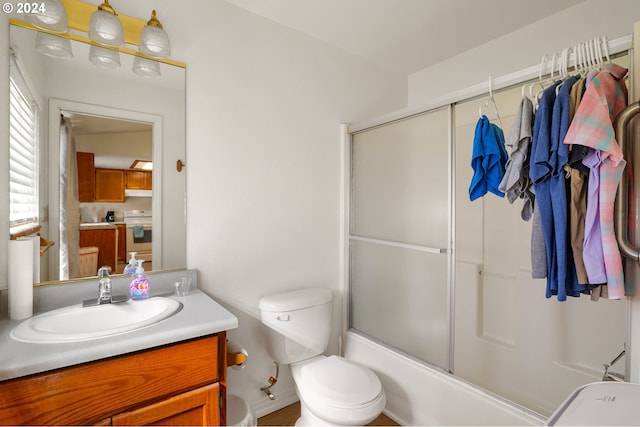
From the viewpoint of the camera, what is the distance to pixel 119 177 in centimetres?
157

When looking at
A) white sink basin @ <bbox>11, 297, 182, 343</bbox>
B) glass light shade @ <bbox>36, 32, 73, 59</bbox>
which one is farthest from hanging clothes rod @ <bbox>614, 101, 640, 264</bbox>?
glass light shade @ <bbox>36, 32, 73, 59</bbox>

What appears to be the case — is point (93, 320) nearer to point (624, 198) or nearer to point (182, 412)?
point (182, 412)

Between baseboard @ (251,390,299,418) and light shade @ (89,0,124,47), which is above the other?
light shade @ (89,0,124,47)

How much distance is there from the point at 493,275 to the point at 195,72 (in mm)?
2271

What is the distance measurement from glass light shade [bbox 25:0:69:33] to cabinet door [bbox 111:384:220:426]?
4.92ft

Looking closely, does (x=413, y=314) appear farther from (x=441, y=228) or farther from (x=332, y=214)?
(x=332, y=214)

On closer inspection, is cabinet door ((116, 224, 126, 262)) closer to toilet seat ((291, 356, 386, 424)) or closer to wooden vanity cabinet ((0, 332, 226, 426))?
wooden vanity cabinet ((0, 332, 226, 426))

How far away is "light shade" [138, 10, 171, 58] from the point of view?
4.97 ft

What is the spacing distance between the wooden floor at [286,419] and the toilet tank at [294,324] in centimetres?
40

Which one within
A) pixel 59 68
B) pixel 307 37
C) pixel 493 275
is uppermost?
pixel 307 37

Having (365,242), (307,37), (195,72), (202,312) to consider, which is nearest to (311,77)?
(307,37)

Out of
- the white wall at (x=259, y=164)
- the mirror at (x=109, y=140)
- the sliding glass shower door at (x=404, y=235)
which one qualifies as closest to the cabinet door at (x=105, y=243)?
the mirror at (x=109, y=140)

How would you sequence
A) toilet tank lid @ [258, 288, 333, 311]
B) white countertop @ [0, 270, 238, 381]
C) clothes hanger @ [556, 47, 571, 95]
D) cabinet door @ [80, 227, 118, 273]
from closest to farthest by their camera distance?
1. white countertop @ [0, 270, 238, 381]
2. clothes hanger @ [556, 47, 571, 95]
3. cabinet door @ [80, 227, 118, 273]
4. toilet tank lid @ [258, 288, 333, 311]

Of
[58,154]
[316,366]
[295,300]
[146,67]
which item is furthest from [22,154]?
[316,366]
